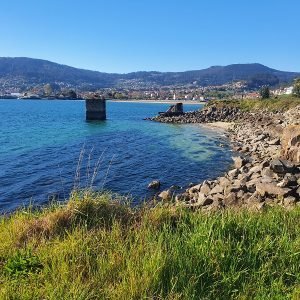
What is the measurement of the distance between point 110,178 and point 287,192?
14163mm

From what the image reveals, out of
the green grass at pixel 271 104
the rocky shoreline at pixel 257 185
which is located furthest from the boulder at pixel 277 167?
the green grass at pixel 271 104

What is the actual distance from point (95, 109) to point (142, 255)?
299ft

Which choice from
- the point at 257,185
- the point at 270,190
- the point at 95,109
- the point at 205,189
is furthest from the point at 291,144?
the point at 95,109

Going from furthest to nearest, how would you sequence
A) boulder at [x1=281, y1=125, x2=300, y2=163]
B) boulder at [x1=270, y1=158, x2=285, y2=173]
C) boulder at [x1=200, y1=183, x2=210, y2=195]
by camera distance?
boulder at [x1=281, y1=125, x2=300, y2=163], boulder at [x1=270, y1=158, x2=285, y2=173], boulder at [x1=200, y1=183, x2=210, y2=195]

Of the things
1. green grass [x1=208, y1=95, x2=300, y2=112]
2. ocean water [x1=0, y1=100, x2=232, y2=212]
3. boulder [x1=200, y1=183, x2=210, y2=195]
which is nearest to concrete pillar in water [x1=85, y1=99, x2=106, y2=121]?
green grass [x1=208, y1=95, x2=300, y2=112]

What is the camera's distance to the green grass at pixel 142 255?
17.6 feet

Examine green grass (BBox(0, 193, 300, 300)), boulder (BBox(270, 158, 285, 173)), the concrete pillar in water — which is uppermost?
green grass (BBox(0, 193, 300, 300))

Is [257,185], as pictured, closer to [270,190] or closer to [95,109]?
[270,190]

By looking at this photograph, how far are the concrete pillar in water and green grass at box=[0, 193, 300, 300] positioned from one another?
88.3m

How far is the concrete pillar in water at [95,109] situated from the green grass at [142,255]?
A: 290 feet

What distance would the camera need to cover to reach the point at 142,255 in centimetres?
615

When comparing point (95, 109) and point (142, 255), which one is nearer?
point (142, 255)

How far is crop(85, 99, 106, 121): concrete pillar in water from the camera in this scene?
95.1 meters

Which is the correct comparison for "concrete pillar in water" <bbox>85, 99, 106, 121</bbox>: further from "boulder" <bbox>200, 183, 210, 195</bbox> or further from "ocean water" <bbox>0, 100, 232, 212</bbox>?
"boulder" <bbox>200, 183, 210, 195</bbox>
